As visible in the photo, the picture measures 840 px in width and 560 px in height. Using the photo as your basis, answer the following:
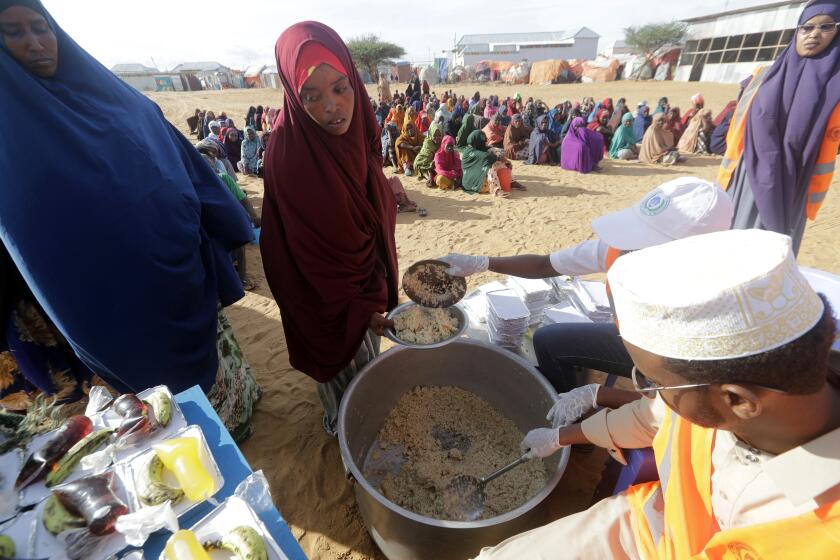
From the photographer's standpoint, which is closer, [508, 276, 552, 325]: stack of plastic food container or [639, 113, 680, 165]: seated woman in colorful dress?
[508, 276, 552, 325]: stack of plastic food container

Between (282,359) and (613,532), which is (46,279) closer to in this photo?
(282,359)

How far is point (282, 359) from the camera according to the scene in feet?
12.0

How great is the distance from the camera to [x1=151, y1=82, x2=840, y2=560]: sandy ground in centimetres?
236

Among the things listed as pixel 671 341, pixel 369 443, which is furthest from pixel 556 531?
pixel 369 443

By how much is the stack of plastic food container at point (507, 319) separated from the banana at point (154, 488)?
2025 mm

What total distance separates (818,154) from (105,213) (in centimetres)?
456

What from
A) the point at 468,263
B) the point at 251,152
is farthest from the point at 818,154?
A: the point at 251,152

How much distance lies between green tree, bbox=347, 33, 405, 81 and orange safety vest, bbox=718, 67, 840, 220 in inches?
1664

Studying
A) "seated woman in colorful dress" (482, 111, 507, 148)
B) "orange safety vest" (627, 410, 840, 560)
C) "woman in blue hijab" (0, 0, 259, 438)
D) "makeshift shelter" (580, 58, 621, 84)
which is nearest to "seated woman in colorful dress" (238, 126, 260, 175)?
"seated woman in colorful dress" (482, 111, 507, 148)

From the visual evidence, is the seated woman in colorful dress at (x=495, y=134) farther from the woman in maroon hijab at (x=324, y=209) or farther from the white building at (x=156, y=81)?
the white building at (x=156, y=81)

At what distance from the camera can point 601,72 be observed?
100 ft

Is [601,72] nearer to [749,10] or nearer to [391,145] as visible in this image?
[749,10]

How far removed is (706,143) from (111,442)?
41.1ft

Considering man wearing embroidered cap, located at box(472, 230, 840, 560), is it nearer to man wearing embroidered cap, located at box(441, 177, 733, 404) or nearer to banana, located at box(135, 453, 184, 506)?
man wearing embroidered cap, located at box(441, 177, 733, 404)
